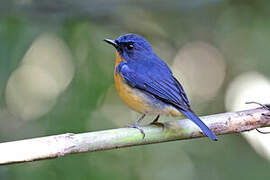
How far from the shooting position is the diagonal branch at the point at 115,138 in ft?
10.7

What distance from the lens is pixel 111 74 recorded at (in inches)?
200

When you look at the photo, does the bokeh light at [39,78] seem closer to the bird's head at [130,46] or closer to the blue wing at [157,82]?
the bird's head at [130,46]

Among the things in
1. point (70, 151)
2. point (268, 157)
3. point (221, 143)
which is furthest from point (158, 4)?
point (70, 151)

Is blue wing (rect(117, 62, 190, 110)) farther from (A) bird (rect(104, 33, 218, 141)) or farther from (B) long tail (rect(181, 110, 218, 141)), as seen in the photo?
(B) long tail (rect(181, 110, 218, 141))

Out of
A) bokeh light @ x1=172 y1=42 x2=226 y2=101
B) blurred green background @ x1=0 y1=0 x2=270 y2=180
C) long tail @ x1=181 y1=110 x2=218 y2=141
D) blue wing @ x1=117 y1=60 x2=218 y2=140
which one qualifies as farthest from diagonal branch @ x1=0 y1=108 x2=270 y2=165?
bokeh light @ x1=172 y1=42 x2=226 y2=101

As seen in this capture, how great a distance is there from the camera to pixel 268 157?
5.20m

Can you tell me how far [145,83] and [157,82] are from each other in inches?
4.7

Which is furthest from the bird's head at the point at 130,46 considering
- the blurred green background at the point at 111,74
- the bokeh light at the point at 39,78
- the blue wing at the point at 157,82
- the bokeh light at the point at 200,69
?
the bokeh light at the point at 200,69

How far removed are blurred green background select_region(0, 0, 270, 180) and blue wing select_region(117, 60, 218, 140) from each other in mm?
405

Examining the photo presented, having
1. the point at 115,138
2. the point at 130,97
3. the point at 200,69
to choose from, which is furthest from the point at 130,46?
the point at 200,69

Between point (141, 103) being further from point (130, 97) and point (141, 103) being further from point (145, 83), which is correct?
point (145, 83)

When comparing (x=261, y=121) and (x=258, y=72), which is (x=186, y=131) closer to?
(x=261, y=121)

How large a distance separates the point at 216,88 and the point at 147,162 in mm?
1969

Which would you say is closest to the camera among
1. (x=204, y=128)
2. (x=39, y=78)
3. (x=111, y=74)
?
(x=204, y=128)
